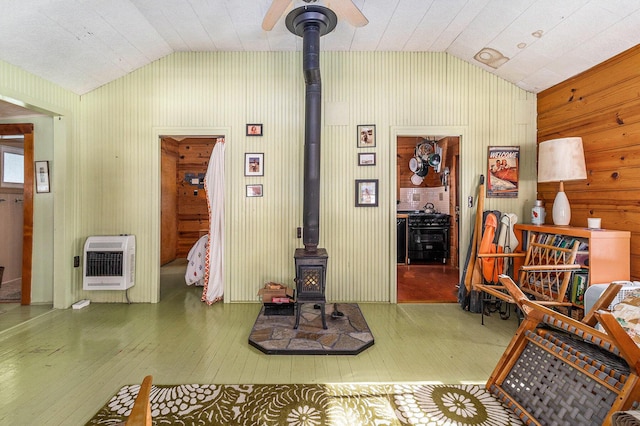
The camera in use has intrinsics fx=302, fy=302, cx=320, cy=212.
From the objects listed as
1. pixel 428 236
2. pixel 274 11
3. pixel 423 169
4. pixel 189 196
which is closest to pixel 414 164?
pixel 423 169

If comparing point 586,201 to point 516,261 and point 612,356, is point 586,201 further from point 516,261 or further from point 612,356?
point 612,356

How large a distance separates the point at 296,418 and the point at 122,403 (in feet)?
3.58

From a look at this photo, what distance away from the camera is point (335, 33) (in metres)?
3.33

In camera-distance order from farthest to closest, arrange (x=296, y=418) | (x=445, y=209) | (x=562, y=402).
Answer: (x=445, y=209)
(x=296, y=418)
(x=562, y=402)

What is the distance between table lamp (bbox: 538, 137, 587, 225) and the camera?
2838 mm

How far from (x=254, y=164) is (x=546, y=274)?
130 inches

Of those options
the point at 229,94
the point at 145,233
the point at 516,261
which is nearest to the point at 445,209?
the point at 516,261

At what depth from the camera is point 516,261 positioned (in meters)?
3.41

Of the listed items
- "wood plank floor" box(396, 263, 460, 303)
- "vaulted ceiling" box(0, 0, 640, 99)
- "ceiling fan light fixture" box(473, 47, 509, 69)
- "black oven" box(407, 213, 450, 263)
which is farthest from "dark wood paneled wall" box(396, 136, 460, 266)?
"vaulted ceiling" box(0, 0, 640, 99)

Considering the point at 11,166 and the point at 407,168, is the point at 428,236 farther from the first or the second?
the point at 11,166

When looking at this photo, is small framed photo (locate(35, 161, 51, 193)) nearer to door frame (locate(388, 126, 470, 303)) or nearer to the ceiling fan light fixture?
door frame (locate(388, 126, 470, 303))

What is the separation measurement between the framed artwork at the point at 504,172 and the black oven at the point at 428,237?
2.20 meters

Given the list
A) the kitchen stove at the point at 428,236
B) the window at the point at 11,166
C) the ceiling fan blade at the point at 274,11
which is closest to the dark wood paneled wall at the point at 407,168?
the kitchen stove at the point at 428,236

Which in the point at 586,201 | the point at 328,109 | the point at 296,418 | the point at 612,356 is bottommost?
the point at 296,418
